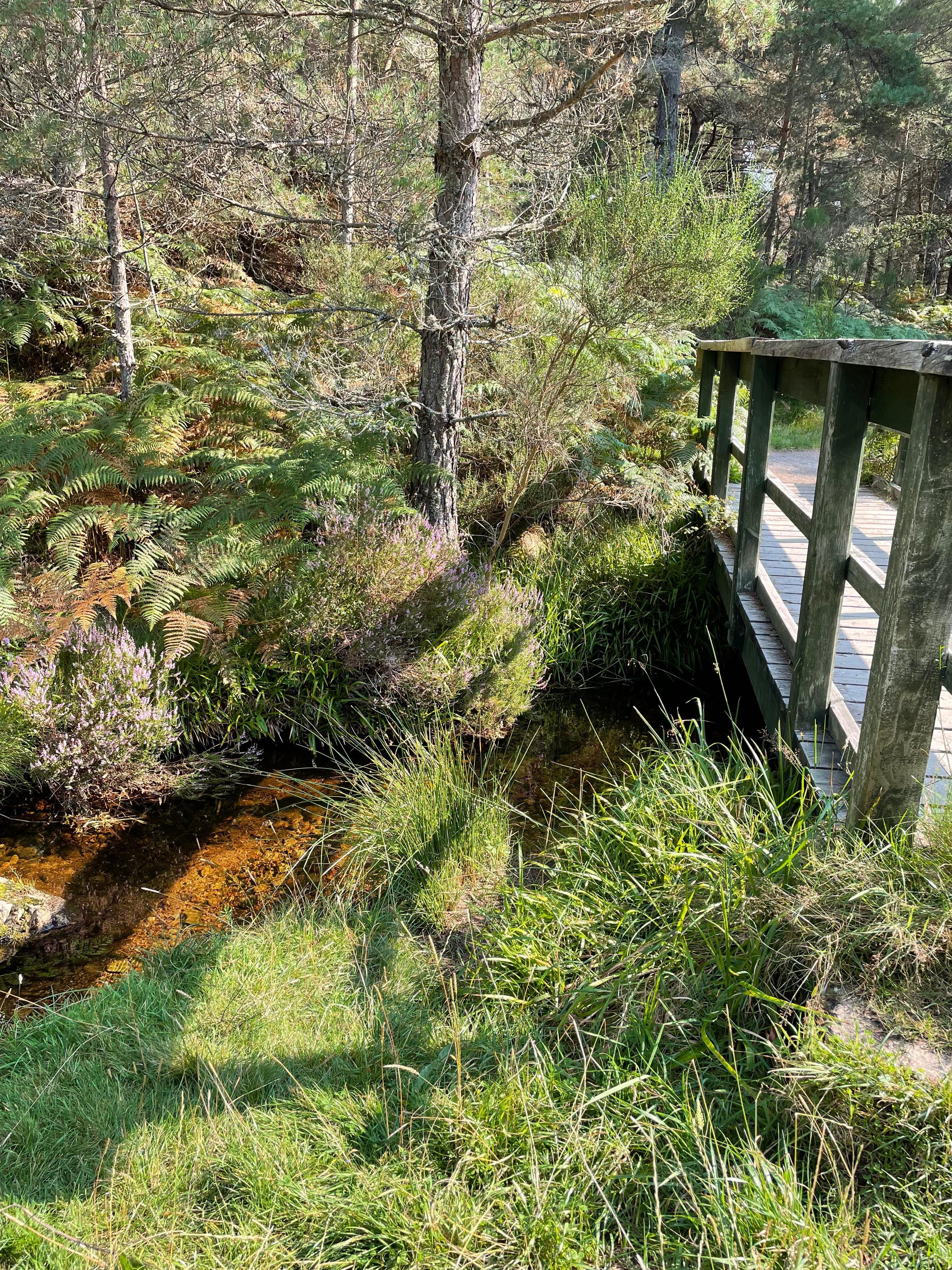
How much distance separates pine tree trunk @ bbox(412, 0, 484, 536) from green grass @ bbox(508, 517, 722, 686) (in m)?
0.89

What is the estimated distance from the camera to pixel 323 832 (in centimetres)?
417

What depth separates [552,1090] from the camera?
2281mm

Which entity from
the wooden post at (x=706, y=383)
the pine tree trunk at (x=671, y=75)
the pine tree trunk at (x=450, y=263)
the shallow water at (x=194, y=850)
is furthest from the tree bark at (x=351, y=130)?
the pine tree trunk at (x=671, y=75)

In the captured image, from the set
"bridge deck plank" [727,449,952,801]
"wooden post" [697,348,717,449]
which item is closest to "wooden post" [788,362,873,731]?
"bridge deck plank" [727,449,952,801]

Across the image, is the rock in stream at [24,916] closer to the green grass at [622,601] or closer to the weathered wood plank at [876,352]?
the green grass at [622,601]

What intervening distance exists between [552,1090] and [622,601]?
4.47m

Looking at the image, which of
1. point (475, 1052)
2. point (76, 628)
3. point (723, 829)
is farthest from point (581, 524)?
point (475, 1052)

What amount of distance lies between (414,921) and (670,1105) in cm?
152

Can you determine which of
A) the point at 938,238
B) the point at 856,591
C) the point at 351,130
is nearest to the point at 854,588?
the point at 856,591

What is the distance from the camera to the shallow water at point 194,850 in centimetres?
347

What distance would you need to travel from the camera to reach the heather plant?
13.9ft

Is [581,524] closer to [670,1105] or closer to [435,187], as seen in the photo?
[435,187]

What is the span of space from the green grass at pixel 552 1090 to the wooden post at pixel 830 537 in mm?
440

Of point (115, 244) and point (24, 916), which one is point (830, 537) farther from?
point (115, 244)
